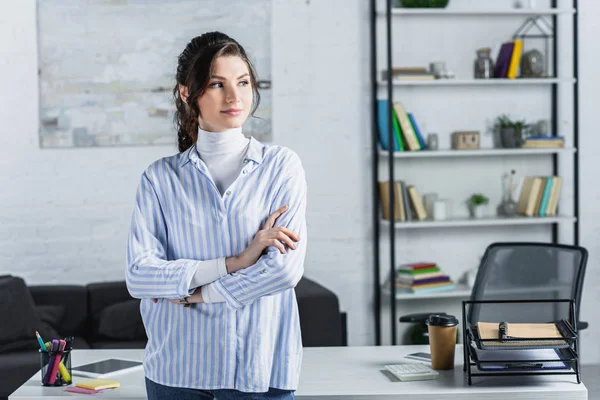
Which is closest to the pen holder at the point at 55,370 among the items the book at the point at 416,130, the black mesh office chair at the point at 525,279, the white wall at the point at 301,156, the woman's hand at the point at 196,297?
the woman's hand at the point at 196,297

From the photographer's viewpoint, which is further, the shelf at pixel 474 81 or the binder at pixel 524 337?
the shelf at pixel 474 81

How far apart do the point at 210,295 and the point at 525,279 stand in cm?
197

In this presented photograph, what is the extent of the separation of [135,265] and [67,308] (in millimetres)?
2813

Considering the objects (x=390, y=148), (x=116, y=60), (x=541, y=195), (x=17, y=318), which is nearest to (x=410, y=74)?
(x=390, y=148)

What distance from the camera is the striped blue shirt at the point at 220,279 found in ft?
6.00

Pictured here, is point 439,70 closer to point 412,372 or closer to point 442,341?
→ point 442,341

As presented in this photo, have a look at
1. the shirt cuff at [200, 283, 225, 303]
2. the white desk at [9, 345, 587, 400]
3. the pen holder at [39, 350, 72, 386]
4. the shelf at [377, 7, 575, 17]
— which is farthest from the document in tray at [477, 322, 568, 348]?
the shelf at [377, 7, 575, 17]

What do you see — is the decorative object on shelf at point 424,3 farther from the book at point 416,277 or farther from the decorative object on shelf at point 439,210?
the book at point 416,277

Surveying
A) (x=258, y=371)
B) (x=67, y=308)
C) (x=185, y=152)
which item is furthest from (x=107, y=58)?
(x=258, y=371)

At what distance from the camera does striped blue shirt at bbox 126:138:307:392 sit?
1.83 m

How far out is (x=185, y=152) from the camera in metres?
1.97

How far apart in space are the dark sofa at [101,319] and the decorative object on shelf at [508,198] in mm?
1177

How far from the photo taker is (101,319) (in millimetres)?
4402

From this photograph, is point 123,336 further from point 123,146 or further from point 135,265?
point 135,265
